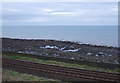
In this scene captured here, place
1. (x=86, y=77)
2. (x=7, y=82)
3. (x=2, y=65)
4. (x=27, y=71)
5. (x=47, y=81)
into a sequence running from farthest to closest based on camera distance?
(x=2, y=65)
(x=27, y=71)
(x=86, y=77)
(x=47, y=81)
(x=7, y=82)

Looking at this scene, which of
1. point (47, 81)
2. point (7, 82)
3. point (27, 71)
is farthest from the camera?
point (27, 71)

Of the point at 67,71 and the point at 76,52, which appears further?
the point at 76,52

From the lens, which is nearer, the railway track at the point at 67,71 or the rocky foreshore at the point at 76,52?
the railway track at the point at 67,71

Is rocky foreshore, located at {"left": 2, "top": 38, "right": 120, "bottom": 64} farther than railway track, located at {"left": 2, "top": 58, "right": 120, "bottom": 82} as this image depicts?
Yes

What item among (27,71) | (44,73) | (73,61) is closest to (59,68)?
(44,73)

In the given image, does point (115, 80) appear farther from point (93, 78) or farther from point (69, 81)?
point (69, 81)

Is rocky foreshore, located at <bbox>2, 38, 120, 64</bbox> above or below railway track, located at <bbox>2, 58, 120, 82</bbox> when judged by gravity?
above

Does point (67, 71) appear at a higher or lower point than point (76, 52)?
lower

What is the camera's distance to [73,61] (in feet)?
77.9

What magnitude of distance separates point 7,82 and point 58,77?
3.92 metres

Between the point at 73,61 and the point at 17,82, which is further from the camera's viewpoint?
the point at 73,61

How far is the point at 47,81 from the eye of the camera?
1427cm

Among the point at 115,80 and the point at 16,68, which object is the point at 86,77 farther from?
the point at 16,68

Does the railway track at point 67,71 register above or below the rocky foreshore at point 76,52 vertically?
below
